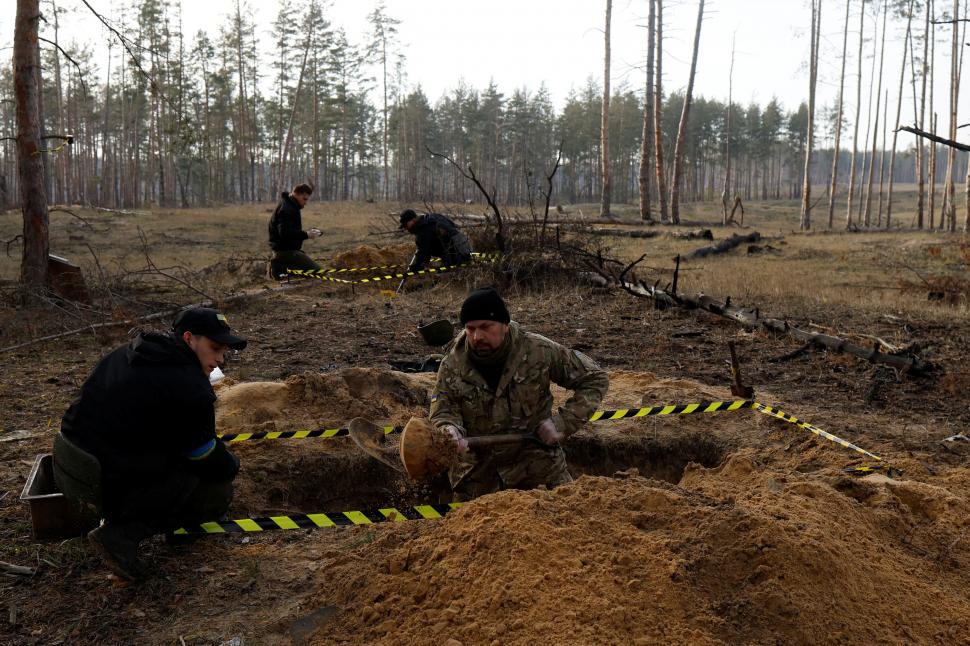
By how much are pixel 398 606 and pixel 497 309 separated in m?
1.64

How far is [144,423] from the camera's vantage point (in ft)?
9.95

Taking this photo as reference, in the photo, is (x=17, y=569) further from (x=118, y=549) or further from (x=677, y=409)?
(x=677, y=409)

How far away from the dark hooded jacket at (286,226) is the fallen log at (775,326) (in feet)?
17.6

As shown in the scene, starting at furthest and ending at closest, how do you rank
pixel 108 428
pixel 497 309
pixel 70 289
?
pixel 70 289, pixel 497 309, pixel 108 428

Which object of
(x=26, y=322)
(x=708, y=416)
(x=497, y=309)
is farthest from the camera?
(x=26, y=322)

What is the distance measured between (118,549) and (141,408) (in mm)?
636

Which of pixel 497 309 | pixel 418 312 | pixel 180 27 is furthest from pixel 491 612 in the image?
pixel 180 27

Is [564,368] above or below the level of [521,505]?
above

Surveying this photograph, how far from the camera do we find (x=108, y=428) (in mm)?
3021

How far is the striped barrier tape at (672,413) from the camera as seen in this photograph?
4.86m

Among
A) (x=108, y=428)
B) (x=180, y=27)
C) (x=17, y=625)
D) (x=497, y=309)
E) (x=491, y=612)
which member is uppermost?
(x=180, y=27)

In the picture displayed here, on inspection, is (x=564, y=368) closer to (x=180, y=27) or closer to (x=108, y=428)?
(x=108, y=428)

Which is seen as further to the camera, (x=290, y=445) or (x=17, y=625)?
(x=290, y=445)

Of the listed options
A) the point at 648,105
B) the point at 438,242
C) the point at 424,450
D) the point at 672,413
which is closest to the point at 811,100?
the point at 648,105
